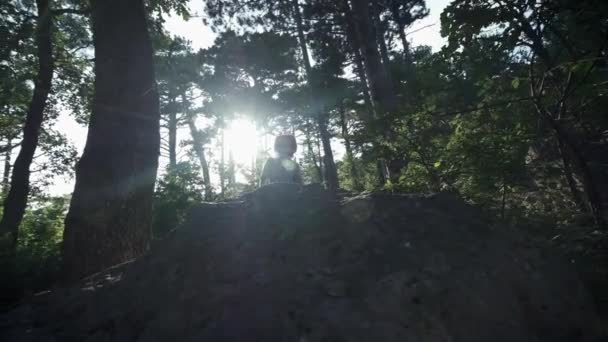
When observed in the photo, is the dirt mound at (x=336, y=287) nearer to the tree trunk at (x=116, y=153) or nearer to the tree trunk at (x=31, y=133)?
the tree trunk at (x=116, y=153)

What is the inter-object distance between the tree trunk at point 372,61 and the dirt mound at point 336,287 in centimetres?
373

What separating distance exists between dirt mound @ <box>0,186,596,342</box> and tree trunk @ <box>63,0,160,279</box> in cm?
108

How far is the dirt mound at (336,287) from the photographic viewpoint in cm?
151

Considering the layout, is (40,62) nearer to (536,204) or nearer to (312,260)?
(312,260)

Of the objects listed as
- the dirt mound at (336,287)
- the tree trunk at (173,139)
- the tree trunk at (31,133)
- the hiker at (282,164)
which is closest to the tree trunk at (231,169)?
the tree trunk at (173,139)

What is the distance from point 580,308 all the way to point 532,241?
467mm

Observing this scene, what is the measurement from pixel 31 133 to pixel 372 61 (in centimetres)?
982

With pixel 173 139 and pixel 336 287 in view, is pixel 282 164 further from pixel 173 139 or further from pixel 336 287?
pixel 173 139

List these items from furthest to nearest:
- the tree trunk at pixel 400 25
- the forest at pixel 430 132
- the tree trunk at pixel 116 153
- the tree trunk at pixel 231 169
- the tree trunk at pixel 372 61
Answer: the tree trunk at pixel 231 169
the tree trunk at pixel 400 25
the tree trunk at pixel 372 61
the tree trunk at pixel 116 153
the forest at pixel 430 132

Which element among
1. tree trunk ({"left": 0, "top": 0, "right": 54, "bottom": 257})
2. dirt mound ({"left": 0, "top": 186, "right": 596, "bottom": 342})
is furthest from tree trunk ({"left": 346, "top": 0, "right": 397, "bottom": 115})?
tree trunk ({"left": 0, "top": 0, "right": 54, "bottom": 257})

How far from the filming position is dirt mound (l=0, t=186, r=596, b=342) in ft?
4.94

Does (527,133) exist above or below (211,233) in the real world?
above

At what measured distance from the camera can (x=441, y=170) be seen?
3314mm

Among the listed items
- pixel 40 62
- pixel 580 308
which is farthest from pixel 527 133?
pixel 40 62
